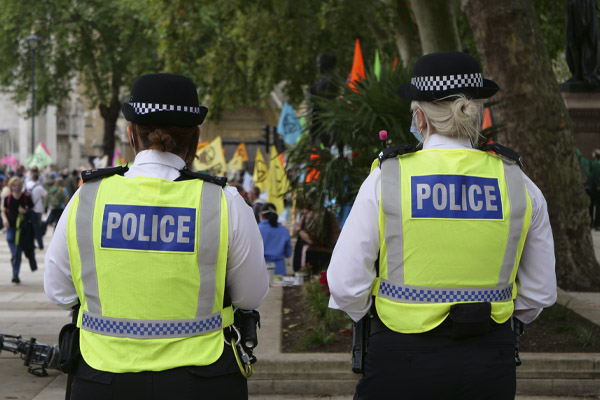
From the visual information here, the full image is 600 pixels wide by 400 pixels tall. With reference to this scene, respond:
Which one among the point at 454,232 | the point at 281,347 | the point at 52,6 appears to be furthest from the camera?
the point at 52,6

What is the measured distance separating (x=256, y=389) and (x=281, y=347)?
695mm

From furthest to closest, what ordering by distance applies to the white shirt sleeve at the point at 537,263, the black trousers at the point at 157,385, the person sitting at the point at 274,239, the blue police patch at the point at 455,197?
the person sitting at the point at 274,239 → the white shirt sleeve at the point at 537,263 → the blue police patch at the point at 455,197 → the black trousers at the point at 157,385

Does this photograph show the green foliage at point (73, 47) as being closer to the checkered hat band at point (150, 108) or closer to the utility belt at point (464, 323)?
the checkered hat band at point (150, 108)

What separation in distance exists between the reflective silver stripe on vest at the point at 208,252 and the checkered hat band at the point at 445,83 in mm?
847

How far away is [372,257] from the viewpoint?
3.09 m

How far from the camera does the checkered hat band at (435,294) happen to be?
3.06 m

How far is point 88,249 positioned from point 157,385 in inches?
18.8

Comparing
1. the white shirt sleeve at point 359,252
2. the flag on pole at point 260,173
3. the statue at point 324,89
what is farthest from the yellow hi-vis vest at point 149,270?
the flag on pole at point 260,173

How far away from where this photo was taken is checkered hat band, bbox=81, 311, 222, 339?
9.48ft

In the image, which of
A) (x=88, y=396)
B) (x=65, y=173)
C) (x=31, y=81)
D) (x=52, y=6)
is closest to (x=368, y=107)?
(x=88, y=396)

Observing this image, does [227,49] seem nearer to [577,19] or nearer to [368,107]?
[577,19]

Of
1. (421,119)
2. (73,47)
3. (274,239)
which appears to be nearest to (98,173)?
(421,119)

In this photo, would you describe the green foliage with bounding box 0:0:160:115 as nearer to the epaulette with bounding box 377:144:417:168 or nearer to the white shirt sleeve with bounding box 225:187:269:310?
the epaulette with bounding box 377:144:417:168

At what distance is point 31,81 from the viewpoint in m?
39.9
